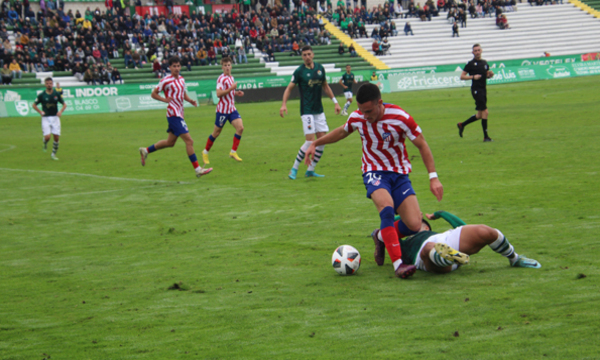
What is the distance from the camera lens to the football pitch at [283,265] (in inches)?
178

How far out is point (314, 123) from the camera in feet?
43.3

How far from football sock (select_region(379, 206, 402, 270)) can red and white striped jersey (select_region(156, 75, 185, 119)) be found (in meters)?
9.02

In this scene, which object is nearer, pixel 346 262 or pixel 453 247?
pixel 453 247

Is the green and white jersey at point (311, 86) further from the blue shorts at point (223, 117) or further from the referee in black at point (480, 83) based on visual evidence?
the referee in black at point (480, 83)

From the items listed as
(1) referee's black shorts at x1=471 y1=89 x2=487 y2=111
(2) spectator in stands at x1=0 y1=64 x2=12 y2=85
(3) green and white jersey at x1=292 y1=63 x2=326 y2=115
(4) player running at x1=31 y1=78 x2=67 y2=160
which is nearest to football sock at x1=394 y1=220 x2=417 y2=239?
(3) green and white jersey at x1=292 y1=63 x2=326 y2=115

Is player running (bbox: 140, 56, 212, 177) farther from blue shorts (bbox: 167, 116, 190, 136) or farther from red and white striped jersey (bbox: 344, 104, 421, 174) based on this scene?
red and white striped jersey (bbox: 344, 104, 421, 174)

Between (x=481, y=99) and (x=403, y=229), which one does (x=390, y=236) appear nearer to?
(x=403, y=229)

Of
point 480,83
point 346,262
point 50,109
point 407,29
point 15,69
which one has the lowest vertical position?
point 346,262

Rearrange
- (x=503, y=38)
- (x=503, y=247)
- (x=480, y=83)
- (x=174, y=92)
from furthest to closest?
(x=503, y=38) → (x=480, y=83) → (x=174, y=92) → (x=503, y=247)

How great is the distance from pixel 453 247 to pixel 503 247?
18.5 inches

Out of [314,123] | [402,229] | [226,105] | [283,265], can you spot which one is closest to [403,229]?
[402,229]

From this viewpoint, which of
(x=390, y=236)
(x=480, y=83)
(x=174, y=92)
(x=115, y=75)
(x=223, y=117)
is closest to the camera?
A: (x=390, y=236)

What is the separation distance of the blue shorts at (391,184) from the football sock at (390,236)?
0.39 m

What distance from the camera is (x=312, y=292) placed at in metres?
5.70
